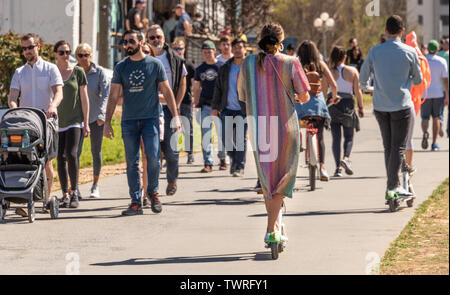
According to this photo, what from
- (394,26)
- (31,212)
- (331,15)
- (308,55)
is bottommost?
(31,212)

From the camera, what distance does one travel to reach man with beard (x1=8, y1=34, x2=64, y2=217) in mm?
11586

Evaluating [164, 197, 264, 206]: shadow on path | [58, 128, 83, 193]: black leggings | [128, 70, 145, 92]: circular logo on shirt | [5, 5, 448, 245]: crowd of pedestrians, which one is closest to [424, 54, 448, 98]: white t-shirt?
[5, 5, 448, 245]: crowd of pedestrians

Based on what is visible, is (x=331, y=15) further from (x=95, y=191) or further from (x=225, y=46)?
(x=95, y=191)

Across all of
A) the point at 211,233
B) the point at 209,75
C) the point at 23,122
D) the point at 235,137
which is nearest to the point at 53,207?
the point at 23,122

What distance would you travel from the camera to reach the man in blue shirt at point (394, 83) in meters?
11.4

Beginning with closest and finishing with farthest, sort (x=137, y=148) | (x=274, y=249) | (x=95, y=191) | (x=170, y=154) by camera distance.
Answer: (x=274, y=249)
(x=137, y=148)
(x=170, y=154)
(x=95, y=191)

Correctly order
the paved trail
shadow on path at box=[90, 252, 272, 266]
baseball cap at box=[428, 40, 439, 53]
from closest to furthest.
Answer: the paved trail, shadow on path at box=[90, 252, 272, 266], baseball cap at box=[428, 40, 439, 53]

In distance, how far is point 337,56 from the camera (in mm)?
15430

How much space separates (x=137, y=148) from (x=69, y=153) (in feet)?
3.21

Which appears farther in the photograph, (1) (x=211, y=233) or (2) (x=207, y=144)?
(2) (x=207, y=144)

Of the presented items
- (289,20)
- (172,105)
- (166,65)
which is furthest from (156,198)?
(289,20)

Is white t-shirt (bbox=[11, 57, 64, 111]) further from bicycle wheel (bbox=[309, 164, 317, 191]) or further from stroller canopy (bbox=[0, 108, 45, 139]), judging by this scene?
bicycle wheel (bbox=[309, 164, 317, 191])

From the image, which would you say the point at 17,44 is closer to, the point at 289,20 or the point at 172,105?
the point at 172,105
